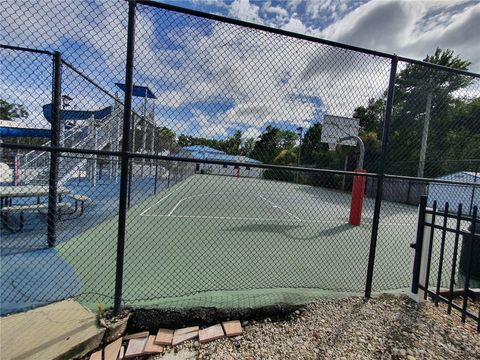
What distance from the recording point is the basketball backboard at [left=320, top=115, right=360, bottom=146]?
13.4ft

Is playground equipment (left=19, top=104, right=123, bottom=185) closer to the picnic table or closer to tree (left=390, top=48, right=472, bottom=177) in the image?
the picnic table

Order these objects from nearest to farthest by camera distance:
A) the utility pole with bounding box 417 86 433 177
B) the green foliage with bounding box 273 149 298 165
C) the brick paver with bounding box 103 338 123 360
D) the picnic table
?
the brick paver with bounding box 103 338 123 360 → the green foliage with bounding box 273 149 298 165 → the utility pole with bounding box 417 86 433 177 → the picnic table

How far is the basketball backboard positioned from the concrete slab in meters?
3.55

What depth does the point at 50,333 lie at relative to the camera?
7.93 ft

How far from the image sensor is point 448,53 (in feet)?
91.5

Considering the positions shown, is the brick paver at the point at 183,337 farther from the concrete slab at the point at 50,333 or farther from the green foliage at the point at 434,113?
the green foliage at the point at 434,113

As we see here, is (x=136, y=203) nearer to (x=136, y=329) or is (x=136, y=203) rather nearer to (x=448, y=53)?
(x=136, y=329)

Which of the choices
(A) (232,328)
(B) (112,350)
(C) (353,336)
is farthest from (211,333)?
(C) (353,336)

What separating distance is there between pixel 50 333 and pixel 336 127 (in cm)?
420

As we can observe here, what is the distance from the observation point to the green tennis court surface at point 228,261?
3463mm

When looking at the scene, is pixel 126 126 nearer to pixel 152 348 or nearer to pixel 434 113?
pixel 152 348

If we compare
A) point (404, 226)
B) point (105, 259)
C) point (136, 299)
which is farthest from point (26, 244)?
point (404, 226)

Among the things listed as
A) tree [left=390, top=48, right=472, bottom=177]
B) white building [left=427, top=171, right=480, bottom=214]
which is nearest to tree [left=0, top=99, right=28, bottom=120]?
tree [left=390, top=48, right=472, bottom=177]

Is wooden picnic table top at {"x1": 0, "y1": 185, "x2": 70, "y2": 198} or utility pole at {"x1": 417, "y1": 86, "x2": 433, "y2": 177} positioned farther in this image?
wooden picnic table top at {"x1": 0, "y1": 185, "x2": 70, "y2": 198}
